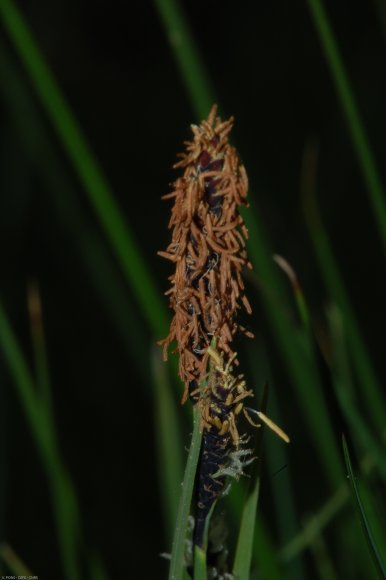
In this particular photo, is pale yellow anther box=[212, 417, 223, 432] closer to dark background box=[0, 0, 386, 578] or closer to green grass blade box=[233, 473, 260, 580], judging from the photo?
green grass blade box=[233, 473, 260, 580]

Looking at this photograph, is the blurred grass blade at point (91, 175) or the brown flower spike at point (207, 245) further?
the blurred grass blade at point (91, 175)

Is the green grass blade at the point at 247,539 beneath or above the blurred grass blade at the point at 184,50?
beneath

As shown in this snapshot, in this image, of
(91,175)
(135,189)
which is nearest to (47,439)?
(91,175)

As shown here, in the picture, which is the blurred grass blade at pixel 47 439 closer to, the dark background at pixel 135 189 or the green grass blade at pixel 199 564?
the green grass blade at pixel 199 564

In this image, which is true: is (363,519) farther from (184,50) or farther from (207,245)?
(184,50)

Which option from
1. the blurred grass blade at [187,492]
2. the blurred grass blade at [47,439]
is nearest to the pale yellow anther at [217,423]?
the blurred grass blade at [187,492]
